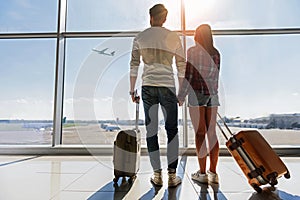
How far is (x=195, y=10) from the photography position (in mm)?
3689

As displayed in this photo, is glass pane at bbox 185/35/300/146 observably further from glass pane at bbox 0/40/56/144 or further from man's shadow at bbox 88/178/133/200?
glass pane at bbox 0/40/56/144

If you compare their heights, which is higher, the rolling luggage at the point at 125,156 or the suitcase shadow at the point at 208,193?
the rolling luggage at the point at 125,156

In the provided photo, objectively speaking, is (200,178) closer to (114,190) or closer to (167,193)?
(167,193)

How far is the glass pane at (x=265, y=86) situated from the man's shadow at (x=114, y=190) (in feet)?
6.80


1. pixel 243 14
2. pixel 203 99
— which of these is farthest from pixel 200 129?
pixel 243 14

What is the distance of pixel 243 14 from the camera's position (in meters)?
3.67

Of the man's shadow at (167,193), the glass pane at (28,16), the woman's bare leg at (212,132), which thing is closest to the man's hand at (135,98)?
the woman's bare leg at (212,132)

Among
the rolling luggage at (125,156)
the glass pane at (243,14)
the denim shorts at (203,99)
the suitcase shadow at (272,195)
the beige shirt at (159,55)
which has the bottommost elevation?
the suitcase shadow at (272,195)

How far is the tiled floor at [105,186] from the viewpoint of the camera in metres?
1.62

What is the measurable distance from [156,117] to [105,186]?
623 mm

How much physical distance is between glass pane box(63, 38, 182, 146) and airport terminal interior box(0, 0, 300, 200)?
0.01 meters

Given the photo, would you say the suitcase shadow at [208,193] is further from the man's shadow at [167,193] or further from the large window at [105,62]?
the large window at [105,62]

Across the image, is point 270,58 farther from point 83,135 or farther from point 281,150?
point 83,135

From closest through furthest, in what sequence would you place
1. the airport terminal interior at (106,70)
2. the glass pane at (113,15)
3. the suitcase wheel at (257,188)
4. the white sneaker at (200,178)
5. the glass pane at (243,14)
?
the suitcase wheel at (257,188) → the white sneaker at (200,178) → the airport terminal interior at (106,70) → the glass pane at (243,14) → the glass pane at (113,15)
